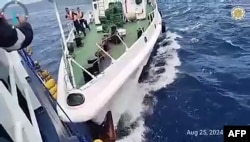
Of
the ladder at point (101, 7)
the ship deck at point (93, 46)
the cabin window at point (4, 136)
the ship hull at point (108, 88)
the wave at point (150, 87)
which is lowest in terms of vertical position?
the wave at point (150, 87)

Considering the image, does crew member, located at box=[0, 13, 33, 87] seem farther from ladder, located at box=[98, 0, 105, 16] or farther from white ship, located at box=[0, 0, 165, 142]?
ladder, located at box=[98, 0, 105, 16]

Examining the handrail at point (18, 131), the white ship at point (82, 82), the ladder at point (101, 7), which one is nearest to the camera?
the handrail at point (18, 131)

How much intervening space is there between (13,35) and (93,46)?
9911 millimetres

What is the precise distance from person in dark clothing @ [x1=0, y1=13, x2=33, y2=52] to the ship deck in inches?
258

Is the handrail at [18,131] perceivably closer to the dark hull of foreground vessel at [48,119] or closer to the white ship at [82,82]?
the white ship at [82,82]

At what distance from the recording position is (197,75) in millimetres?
13570

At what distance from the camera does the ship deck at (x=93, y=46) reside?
1084 centimetres

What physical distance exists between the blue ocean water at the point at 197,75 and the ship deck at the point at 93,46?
195cm

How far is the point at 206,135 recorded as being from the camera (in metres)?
9.52

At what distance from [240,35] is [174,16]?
9013mm

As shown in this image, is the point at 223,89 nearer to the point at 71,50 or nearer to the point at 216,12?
the point at 71,50

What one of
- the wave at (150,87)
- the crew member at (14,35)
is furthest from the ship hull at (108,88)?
the crew member at (14,35)

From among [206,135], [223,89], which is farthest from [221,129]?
[223,89]

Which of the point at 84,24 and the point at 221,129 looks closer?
the point at 221,129
